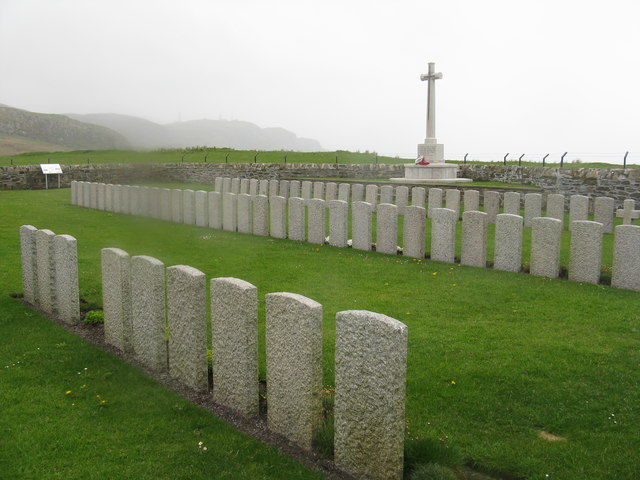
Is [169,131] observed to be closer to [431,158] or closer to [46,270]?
[46,270]

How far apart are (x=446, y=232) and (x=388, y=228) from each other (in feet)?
3.86

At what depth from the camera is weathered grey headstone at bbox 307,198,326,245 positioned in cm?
1215

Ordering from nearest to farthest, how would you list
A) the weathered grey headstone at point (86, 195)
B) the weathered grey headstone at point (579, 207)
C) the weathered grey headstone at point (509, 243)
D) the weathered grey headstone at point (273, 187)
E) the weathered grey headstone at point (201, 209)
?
the weathered grey headstone at point (509, 243) → the weathered grey headstone at point (579, 207) → the weathered grey headstone at point (201, 209) → the weathered grey headstone at point (86, 195) → the weathered grey headstone at point (273, 187)

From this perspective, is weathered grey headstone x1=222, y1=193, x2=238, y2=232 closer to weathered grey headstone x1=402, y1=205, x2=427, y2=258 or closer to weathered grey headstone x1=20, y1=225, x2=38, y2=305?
weathered grey headstone x1=402, y1=205, x2=427, y2=258

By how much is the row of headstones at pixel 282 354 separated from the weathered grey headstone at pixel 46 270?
162 cm

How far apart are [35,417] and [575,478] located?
12.6 ft

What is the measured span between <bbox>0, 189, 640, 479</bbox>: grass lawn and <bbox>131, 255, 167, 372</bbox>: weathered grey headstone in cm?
22

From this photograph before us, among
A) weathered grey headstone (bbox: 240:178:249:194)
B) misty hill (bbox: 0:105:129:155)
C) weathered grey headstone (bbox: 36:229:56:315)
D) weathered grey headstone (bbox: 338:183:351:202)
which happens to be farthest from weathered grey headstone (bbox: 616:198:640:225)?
weathered grey headstone (bbox: 240:178:249:194)

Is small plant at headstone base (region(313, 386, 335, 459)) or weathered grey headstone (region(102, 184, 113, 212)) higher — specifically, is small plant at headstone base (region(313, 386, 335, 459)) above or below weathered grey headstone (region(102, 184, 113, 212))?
below

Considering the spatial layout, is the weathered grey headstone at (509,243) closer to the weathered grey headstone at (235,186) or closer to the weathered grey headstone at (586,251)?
the weathered grey headstone at (586,251)

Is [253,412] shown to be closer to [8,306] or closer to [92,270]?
[8,306]

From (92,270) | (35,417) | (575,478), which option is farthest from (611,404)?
(92,270)

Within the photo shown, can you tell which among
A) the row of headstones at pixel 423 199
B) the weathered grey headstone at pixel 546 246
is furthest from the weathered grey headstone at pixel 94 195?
the weathered grey headstone at pixel 546 246

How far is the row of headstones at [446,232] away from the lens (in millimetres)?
8328
